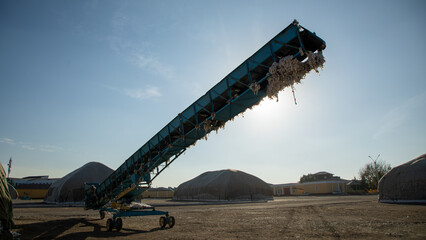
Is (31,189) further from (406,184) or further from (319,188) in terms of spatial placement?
(406,184)

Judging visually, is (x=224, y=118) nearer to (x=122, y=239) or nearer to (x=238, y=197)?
(x=122, y=239)

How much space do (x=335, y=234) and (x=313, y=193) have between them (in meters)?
72.1

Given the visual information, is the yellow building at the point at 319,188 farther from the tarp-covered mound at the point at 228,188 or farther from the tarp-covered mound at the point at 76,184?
the tarp-covered mound at the point at 76,184

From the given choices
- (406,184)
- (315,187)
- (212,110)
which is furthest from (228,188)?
(315,187)

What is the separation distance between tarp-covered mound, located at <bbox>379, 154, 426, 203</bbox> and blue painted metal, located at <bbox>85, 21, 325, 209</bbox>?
78.0ft

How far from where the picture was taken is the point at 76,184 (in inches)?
1678

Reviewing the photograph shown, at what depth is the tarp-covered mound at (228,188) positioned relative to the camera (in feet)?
155

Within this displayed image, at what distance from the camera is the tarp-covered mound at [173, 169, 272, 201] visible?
47.1m

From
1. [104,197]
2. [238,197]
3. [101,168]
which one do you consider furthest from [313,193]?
[104,197]

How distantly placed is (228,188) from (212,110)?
3835 cm

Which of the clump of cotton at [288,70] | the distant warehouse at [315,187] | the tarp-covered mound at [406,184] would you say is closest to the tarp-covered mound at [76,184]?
the clump of cotton at [288,70]

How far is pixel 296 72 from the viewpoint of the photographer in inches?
345

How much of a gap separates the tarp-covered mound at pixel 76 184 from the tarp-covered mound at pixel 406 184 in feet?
144

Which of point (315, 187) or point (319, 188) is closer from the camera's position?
point (319, 188)
